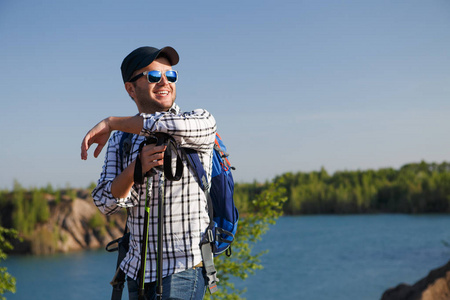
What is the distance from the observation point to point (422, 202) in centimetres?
3834

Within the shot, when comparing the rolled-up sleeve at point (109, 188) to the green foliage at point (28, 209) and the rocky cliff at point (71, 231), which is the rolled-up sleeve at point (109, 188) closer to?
the rocky cliff at point (71, 231)

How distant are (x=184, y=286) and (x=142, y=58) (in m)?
0.89

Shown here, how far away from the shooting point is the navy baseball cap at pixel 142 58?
1722mm

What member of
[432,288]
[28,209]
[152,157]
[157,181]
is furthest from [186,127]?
[28,209]

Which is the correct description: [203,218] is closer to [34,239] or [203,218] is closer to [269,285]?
[269,285]

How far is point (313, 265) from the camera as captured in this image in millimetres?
20266

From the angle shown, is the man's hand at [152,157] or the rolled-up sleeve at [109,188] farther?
the rolled-up sleeve at [109,188]

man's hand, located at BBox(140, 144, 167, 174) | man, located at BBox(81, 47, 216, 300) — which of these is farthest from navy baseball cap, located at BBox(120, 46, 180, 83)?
man's hand, located at BBox(140, 144, 167, 174)

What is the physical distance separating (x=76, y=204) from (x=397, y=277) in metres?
17.3

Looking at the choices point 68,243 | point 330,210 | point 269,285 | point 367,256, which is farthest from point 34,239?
point 330,210

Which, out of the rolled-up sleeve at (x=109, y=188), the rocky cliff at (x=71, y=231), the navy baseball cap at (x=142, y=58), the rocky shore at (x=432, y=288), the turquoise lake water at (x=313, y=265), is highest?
the navy baseball cap at (x=142, y=58)

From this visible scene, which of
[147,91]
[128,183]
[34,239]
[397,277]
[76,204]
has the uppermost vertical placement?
[147,91]

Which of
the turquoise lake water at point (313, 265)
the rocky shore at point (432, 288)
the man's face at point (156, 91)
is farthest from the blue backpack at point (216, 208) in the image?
the turquoise lake water at point (313, 265)

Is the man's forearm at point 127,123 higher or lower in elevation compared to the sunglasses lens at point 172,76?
lower
